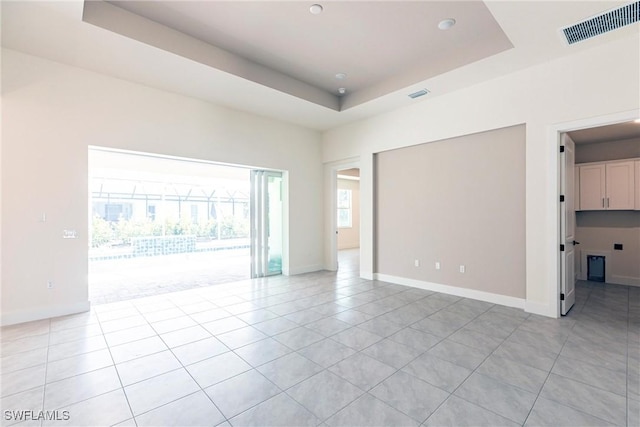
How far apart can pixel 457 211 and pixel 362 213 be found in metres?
1.91

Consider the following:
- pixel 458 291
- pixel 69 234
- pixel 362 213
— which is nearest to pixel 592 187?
pixel 458 291

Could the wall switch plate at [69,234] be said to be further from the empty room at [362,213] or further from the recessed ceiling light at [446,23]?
the recessed ceiling light at [446,23]

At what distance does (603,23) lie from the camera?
287 cm

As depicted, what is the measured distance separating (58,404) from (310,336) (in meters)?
2.09

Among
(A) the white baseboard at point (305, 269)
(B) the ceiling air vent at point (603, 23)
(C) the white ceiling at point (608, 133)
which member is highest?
(B) the ceiling air vent at point (603, 23)

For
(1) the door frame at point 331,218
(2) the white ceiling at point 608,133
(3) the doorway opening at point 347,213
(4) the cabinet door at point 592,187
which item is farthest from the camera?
(3) the doorway opening at point 347,213

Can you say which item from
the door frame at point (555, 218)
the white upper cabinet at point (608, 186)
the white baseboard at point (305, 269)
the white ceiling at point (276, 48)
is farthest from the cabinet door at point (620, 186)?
the white baseboard at point (305, 269)

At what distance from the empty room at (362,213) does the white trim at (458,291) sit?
0.03 meters

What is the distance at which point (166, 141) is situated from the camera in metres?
4.59

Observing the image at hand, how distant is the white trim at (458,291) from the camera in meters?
4.06

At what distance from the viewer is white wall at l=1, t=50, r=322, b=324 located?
3484 millimetres

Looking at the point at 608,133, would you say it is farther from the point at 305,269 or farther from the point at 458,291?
the point at 305,269

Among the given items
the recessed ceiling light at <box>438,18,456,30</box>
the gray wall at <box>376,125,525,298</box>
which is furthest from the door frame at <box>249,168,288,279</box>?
the recessed ceiling light at <box>438,18,456,30</box>

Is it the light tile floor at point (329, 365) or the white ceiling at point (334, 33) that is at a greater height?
the white ceiling at point (334, 33)
